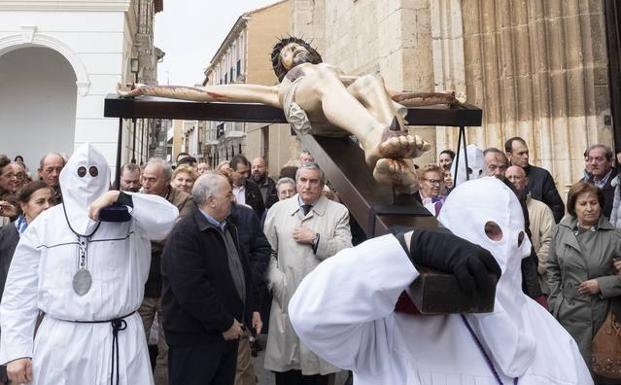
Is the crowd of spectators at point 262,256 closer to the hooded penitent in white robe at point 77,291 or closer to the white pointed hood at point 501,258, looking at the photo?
the hooded penitent in white robe at point 77,291

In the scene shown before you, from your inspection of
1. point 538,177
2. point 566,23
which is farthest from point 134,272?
point 566,23

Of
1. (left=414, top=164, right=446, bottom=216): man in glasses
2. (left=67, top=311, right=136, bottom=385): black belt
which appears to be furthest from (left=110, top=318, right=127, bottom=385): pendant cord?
(left=414, top=164, right=446, bottom=216): man in glasses

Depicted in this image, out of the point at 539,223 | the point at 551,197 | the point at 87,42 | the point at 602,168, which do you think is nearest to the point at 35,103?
the point at 87,42

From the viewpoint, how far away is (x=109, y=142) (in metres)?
9.59

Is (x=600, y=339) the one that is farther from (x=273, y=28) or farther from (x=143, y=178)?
(x=273, y=28)

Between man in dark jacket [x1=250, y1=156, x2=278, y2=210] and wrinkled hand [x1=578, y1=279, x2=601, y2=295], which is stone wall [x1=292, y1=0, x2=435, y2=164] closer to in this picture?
man in dark jacket [x1=250, y1=156, x2=278, y2=210]

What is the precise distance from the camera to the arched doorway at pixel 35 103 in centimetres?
1147

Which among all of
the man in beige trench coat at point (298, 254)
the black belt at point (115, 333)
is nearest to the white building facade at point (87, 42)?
the man in beige trench coat at point (298, 254)

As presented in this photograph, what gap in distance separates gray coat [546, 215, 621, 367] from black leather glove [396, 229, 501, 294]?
276cm

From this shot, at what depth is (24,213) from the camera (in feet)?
10.3

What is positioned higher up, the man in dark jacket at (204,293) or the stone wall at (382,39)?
the stone wall at (382,39)

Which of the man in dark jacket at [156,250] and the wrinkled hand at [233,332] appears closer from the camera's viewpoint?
the wrinkled hand at [233,332]

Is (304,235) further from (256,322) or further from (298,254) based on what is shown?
(256,322)

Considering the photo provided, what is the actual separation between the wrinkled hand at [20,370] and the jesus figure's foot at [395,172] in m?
1.95
